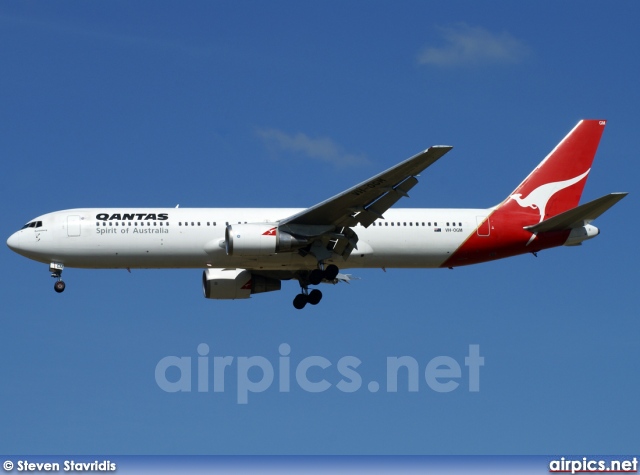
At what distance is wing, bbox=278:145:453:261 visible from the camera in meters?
53.6

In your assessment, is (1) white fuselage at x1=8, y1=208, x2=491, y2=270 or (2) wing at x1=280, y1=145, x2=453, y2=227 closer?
(2) wing at x1=280, y1=145, x2=453, y2=227

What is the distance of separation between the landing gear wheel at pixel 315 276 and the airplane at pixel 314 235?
5 centimetres

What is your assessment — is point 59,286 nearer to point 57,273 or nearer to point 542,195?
point 57,273

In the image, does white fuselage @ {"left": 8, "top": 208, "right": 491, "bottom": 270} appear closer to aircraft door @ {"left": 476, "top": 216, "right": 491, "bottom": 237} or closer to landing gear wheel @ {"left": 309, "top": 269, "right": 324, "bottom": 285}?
landing gear wheel @ {"left": 309, "top": 269, "right": 324, "bottom": 285}

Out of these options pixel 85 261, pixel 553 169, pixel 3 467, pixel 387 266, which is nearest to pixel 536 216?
pixel 553 169

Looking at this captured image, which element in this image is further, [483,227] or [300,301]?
[300,301]

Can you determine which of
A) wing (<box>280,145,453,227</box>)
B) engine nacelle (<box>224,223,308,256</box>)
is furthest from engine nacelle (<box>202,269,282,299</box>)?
wing (<box>280,145,453,227</box>)

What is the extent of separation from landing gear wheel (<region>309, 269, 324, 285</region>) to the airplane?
2.1 inches

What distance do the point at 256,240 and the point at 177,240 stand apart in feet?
11.8

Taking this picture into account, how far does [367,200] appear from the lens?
182 feet

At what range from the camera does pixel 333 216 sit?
56.3 m

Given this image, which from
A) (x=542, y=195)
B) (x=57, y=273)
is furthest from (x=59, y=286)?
(x=542, y=195)

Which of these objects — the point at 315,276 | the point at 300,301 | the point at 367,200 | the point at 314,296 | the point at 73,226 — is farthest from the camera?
the point at 300,301

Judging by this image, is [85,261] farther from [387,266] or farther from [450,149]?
[450,149]
